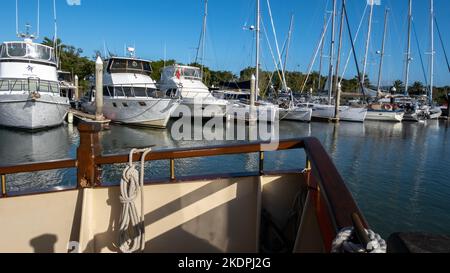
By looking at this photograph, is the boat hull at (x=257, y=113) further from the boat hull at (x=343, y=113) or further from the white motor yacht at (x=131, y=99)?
the boat hull at (x=343, y=113)

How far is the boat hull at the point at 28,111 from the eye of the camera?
A: 19656 millimetres

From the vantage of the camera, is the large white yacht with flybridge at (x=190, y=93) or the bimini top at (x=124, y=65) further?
the large white yacht with flybridge at (x=190, y=93)

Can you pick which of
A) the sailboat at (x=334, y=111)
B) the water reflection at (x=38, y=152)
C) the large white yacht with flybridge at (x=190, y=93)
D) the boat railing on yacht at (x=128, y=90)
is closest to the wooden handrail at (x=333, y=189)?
the water reflection at (x=38, y=152)

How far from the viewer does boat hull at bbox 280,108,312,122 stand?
1257 inches

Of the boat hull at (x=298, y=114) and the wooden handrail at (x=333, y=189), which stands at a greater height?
the wooden handrail at (x=333, y=189)

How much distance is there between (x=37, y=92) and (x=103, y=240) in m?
19.8

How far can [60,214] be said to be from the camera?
335 cm

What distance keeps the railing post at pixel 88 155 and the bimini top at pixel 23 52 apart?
2227cm
